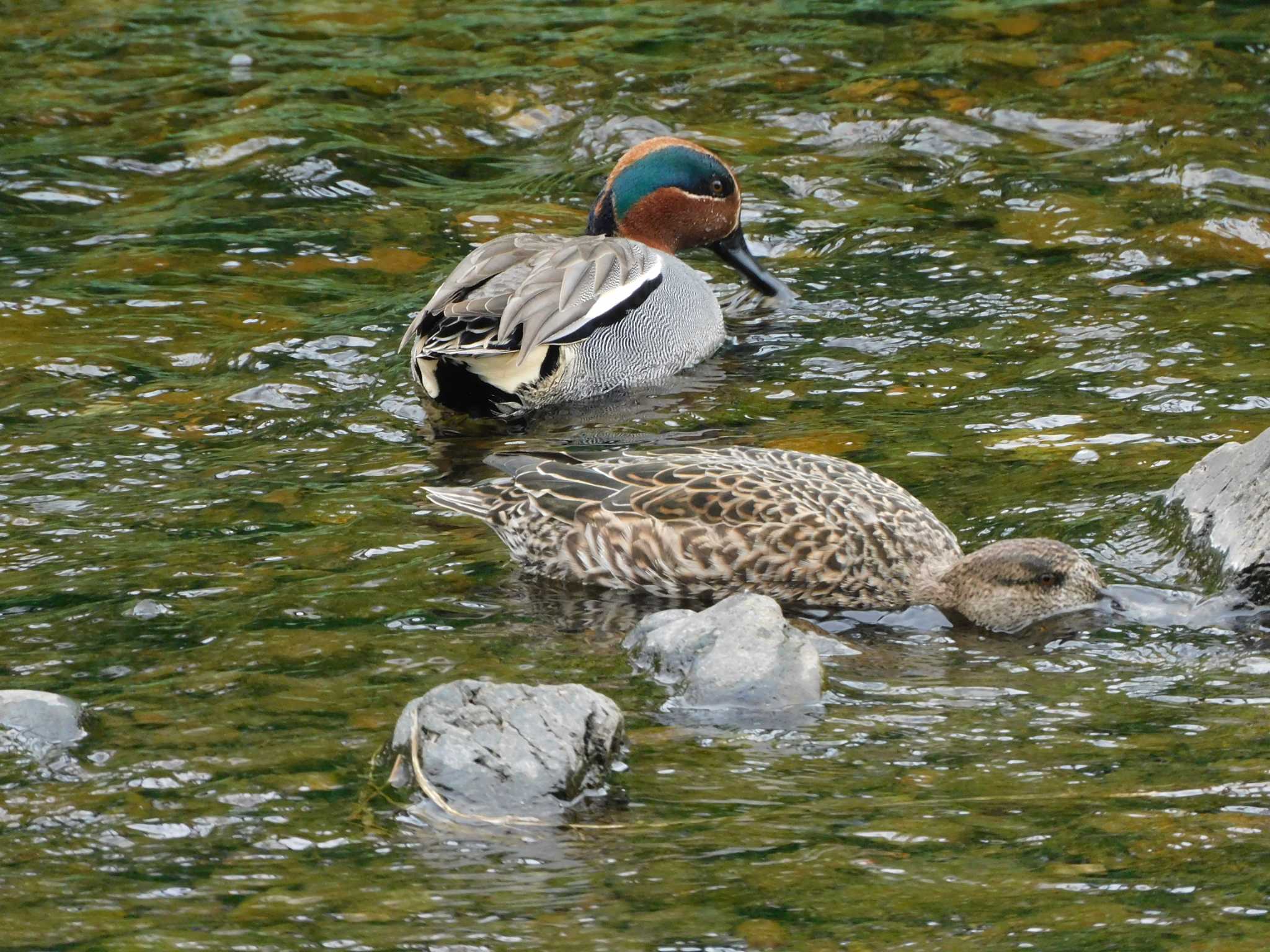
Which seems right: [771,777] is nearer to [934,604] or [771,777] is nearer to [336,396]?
[934,604]

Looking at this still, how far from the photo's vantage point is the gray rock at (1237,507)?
615cm

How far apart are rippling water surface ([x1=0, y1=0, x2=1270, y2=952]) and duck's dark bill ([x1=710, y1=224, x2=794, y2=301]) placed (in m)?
0.23

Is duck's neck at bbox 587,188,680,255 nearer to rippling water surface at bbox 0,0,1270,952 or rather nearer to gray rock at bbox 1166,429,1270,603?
rippling water surface at bbox 0,0,1270,952

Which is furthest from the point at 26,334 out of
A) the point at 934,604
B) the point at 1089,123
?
the point at 1089,123

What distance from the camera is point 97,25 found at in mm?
14641

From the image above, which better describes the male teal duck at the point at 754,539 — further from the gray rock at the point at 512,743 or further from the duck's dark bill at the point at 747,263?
the duck's dark bill at the point at 747,263

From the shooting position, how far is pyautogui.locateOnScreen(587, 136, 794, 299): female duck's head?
35.4 feet

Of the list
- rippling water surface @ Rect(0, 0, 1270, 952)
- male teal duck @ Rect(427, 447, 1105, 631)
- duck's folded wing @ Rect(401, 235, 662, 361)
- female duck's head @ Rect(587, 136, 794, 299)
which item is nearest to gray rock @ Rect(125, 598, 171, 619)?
rippling water surface @ Rect(0, 0, 1270, 952)

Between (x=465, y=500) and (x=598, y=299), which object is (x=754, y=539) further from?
(x=598, y=299)

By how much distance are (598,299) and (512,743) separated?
5.05m

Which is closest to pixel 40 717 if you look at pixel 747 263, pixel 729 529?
pixel 729 529

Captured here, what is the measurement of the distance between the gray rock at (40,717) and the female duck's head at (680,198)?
20.1ft

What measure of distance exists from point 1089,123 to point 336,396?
581 cm

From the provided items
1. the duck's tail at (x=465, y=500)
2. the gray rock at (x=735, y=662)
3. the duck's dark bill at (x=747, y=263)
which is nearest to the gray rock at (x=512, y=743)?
the gray rock at (x=735, y=662)
